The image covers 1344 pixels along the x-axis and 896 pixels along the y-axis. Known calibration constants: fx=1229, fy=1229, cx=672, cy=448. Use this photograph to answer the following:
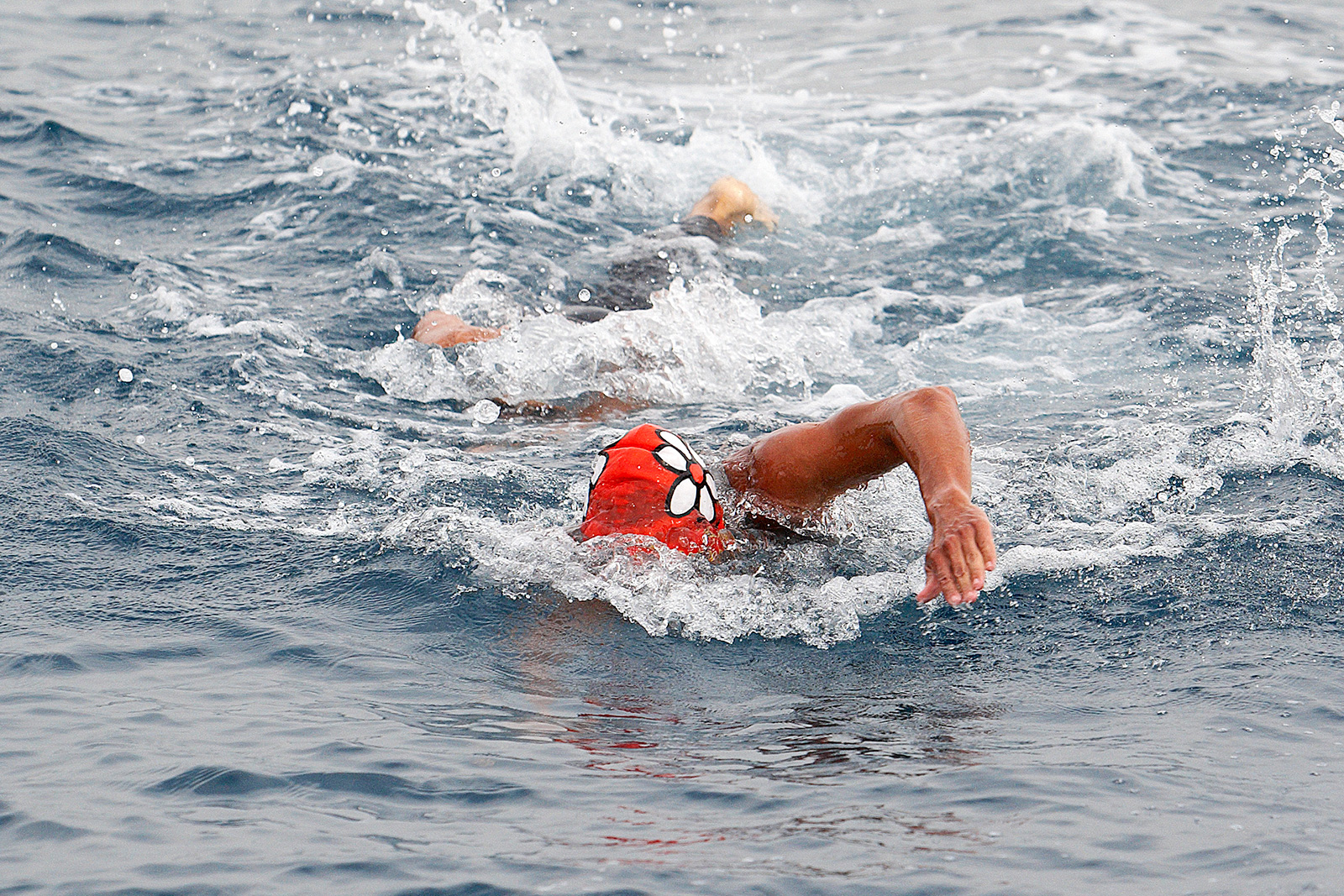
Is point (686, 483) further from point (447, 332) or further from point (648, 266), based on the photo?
point (648, 266)

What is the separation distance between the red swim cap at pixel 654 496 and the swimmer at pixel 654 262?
10.2 ft

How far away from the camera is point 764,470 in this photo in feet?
16.7

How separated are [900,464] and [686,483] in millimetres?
934

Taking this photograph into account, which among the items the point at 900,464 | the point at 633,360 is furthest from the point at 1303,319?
the point at 900,464

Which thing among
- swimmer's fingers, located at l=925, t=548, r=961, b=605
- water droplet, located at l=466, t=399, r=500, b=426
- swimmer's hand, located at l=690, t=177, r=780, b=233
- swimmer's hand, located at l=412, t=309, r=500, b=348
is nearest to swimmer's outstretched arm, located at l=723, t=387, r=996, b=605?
swimmer's fingers, located at l=925, t=548, r=961, b=605

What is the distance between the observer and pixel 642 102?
587 inches

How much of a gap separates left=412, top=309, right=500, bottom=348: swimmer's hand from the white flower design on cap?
3.15m

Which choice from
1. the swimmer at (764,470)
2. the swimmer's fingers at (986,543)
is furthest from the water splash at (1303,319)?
the swimmer's fingers at (986,543)

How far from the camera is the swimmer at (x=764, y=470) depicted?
402 centimetres

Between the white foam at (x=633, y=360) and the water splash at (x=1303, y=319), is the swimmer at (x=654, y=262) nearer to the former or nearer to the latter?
the white foam at (x=633, y=360)

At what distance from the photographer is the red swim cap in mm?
4914

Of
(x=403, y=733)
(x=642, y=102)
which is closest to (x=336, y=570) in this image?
(x=403, y=733)

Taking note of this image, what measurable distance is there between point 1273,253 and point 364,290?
22.6 ft

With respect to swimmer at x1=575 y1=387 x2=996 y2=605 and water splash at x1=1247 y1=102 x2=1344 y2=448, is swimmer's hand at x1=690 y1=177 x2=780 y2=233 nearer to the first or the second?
water splash at x1=1247 y1=102 x2=1344 y2=448
